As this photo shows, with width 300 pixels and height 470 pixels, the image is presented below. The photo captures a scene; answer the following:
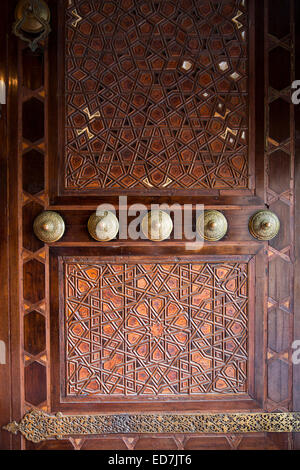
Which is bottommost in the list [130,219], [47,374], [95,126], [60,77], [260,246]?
[47,374]

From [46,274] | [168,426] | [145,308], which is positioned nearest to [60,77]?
[46,274]

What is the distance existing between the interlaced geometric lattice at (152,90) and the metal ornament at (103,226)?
0.44 feet

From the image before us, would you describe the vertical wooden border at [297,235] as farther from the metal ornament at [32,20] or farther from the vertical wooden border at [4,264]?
the vertical wooden border at [4,264]

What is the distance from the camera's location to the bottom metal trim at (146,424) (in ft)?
3.93

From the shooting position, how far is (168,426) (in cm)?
120

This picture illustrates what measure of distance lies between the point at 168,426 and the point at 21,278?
960 mm

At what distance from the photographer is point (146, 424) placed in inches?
47.4

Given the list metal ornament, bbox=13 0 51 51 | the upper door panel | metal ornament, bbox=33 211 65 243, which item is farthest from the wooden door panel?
metal ornament, bbox=13 0 51 51

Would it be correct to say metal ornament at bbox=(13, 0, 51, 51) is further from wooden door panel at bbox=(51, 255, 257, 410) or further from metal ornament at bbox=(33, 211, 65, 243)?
wooden door panel at bbox=(51, 255, 257, 410)

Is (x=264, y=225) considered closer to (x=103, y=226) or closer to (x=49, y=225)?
(x=103, y=226)

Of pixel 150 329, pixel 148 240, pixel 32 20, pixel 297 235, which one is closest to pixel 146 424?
pixel 150 329

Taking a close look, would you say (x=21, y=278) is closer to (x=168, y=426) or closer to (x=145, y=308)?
(x=145, y=308)

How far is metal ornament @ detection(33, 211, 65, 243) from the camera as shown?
3.76 feet

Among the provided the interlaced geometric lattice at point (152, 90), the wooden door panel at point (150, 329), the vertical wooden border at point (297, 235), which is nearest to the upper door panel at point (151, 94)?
the interlaced geometric lattice at point (152, 90)
